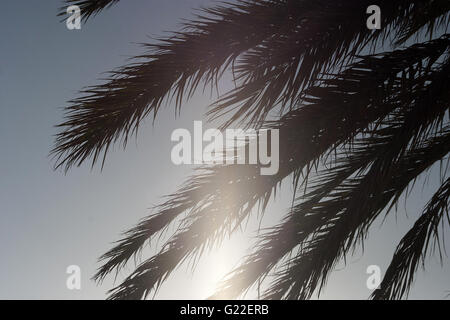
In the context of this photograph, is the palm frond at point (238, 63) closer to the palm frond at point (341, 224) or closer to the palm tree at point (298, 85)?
the palm tree at point (298, 85)

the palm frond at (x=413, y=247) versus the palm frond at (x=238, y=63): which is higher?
the palm frond at (x=238, y=63)

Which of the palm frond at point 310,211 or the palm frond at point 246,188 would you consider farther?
the palm frond at point 310,211

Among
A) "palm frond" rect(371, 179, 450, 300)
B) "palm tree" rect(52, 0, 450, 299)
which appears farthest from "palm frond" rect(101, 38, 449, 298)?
"palm frond" rect(371, 179, 450, 300)

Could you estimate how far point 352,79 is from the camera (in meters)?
2.72

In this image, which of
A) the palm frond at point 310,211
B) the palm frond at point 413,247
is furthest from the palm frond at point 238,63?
the palm frond at point 413,247

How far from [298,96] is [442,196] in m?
1.48

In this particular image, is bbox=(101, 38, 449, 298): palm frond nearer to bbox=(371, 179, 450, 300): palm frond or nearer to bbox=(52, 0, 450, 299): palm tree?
bbox=(52, 0, 450, 299): palm tree

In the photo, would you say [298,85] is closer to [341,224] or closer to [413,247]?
[341,224]

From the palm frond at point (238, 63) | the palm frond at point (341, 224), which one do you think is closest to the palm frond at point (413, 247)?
the palm frond at point (341, 224)

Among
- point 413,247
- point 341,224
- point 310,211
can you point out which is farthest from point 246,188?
point 413,247

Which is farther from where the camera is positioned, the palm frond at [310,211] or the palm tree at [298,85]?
the palm frond at [310,211]

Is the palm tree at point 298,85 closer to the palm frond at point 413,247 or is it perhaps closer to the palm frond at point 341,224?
the palm frond at point 341,224

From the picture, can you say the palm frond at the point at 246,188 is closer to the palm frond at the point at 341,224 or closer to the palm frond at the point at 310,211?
the palm frond at the point at 310,211
